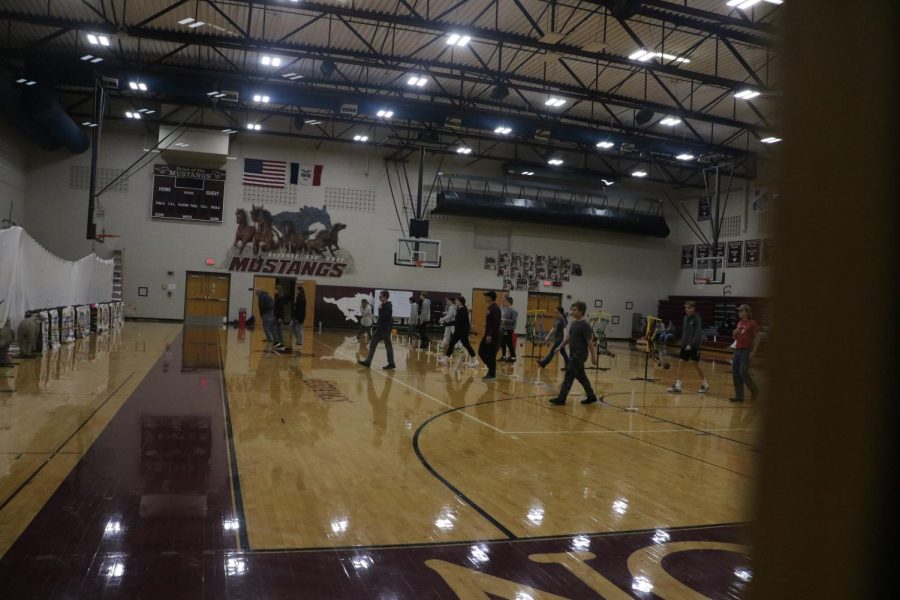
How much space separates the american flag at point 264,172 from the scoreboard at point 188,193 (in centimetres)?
102

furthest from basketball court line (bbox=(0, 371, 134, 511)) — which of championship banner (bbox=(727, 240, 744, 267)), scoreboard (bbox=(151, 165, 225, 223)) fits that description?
championship banner (bbox=(727, 240, 744, 267))

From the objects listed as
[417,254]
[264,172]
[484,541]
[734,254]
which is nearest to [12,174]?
[264,172]

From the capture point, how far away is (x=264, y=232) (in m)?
26.7

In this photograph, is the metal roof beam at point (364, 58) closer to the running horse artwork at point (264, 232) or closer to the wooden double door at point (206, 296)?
the running horse artwork at point (264, 232)

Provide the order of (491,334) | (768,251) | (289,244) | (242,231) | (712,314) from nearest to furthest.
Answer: (768,251) → (491,334) → (242,231) → (289,244) → (712,314)

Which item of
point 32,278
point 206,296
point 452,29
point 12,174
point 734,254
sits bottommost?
point 206,296

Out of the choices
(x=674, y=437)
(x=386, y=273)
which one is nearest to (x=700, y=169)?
(x=386, y=273)

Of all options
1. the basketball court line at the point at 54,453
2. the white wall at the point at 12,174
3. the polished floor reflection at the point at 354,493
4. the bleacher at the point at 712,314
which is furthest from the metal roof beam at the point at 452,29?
the white wall at the point at 12,174

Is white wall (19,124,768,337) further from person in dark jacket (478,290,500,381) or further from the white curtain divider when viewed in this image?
person in dark jacket (478,290,500,381)

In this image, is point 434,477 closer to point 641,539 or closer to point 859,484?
point 641,539

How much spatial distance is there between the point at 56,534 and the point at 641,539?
3509 mm

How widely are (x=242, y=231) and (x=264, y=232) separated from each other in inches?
34.2

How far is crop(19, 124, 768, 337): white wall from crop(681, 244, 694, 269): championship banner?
29cm

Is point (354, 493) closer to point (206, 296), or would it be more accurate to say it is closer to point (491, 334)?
point (491, 334)
